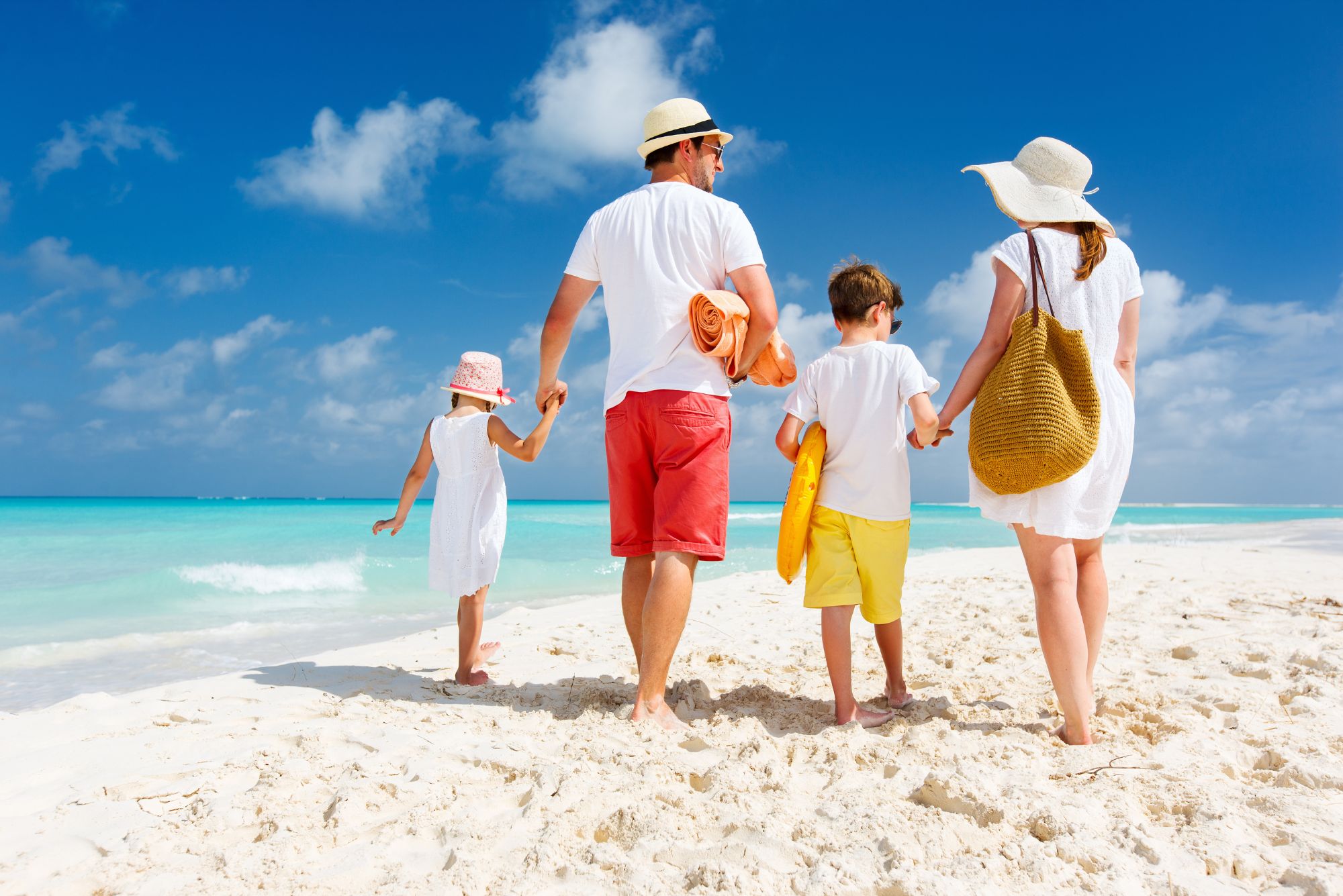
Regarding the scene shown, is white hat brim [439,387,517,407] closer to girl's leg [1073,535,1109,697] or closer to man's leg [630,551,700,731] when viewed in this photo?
man's leg [630,551,700,731]

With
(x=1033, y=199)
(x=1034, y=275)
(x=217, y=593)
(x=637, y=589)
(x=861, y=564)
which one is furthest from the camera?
(x=217, y=593)

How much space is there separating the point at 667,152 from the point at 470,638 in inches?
95.7

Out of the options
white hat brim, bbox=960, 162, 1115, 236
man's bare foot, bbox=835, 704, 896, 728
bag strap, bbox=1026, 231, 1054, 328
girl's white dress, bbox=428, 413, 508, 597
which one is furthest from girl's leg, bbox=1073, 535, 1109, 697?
girl's white dress, bbox=428, 413, 508, 597

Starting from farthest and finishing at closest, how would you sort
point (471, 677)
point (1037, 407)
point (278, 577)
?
point (278, 577)
point (471, 677)
point (1037, 407)

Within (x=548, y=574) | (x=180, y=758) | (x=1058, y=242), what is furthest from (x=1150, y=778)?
(x=548, y=574)

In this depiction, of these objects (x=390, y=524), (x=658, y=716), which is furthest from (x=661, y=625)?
(x=390, y=524)

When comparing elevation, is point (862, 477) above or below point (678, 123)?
below

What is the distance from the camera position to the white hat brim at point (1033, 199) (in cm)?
257

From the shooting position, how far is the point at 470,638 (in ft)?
12.0

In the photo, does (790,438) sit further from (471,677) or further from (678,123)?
(471,677)

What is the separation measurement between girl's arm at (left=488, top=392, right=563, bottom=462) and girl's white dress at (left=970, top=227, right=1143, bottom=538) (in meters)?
1.75

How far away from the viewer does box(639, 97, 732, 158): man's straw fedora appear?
9.82 feet

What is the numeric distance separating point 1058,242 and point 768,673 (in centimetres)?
230

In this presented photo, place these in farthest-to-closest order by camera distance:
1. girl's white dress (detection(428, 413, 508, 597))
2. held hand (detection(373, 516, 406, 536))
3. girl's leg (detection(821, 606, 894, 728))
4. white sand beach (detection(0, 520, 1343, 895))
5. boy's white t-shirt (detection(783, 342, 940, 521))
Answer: held hand (detection(373, 516, 406, 536)) < girl's white dress (detection(428, 413, 508, 597)) < boy's white t-shirt (detection(783, 342, 940, 521)) < girl's leg (detection(821, 606, 894, 728)) < white sand beach (detection(0, 520, 1343, 895))
